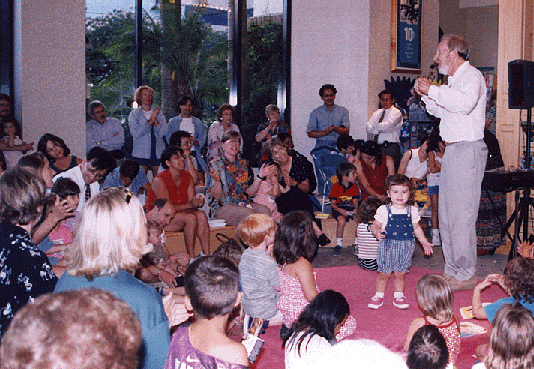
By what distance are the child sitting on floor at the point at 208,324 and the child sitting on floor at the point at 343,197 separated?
160 inches

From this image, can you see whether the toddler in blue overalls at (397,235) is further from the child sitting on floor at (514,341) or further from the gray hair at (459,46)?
the child sitting on floor at (514,341)

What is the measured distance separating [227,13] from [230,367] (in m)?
7.11

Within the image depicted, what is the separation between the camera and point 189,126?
23.2 ft

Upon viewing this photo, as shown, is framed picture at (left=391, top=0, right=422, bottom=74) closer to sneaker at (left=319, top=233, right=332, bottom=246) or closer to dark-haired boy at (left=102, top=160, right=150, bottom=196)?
sneaker at (left=319, top=233, right=332, bottom=246)

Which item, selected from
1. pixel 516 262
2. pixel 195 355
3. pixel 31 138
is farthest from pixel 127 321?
pixel 31 138

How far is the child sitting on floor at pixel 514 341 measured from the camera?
2.06m

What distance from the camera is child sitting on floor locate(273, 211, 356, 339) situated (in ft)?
10.9

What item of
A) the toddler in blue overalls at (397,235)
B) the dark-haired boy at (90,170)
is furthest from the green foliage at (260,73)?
the toddler in blue overalls at (397,235)

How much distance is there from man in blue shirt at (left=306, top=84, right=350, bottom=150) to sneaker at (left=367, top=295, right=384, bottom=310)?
382 cm

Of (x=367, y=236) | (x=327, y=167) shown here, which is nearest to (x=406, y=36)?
(x=327, y=167)

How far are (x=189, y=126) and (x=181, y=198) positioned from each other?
1.86 metres

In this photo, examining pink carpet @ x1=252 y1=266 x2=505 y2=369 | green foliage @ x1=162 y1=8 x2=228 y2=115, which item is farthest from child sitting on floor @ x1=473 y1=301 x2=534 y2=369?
green foliage @ x1=162 y1=8 x2=228 y2=115

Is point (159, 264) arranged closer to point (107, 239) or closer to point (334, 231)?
point (107, 239)

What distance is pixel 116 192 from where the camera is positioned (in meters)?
2.04
